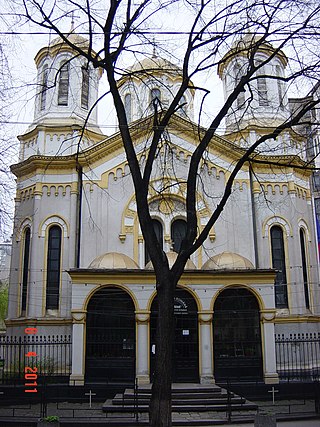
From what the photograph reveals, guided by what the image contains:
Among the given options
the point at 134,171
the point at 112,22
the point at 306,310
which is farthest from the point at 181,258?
the point at 306,310

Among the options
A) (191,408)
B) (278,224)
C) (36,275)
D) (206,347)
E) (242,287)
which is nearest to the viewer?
(191,408)

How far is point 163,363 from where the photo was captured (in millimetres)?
9375

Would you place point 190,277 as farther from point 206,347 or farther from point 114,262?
point 114,262

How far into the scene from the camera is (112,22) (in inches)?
418

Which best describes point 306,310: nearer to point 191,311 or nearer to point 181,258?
point 191,311

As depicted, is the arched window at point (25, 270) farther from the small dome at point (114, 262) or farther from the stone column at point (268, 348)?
the stone column at point (268, 348)

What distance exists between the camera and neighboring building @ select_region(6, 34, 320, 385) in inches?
754

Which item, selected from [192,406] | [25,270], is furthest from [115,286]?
[25,270]

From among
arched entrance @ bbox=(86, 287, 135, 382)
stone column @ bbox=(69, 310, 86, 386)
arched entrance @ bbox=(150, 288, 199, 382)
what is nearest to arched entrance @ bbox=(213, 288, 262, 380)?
arched entrance @ bbox=(150, 288, 199, 382)

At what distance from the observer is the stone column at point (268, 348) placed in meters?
18.6

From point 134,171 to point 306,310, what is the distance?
586 inches

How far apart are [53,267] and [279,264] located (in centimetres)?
991

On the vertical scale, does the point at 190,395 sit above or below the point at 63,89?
below

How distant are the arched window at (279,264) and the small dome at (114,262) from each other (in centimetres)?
647
